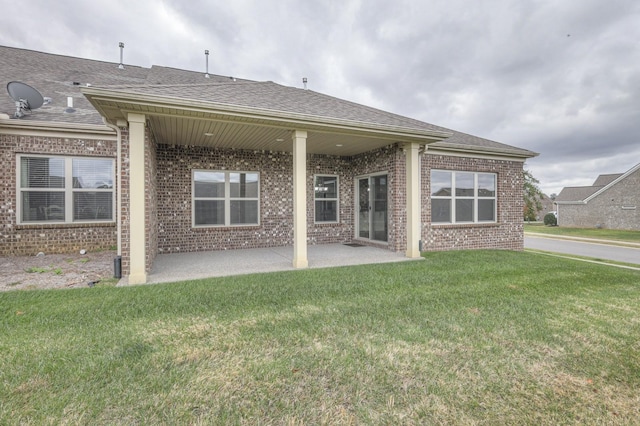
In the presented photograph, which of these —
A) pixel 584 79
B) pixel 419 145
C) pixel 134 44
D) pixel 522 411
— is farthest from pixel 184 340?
pixel 584 79

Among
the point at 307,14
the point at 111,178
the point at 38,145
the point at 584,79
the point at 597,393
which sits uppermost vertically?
the point at 307,14

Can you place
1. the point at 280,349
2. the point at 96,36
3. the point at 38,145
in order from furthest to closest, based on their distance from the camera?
1. the point at 96,36
2. the point at 38,145
3. the point at 280,349

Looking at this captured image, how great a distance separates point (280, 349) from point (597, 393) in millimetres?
2405

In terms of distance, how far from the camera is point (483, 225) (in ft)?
30.3

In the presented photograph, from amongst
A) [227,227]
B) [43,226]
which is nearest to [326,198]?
[227,227]

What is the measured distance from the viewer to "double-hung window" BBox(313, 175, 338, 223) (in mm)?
9523

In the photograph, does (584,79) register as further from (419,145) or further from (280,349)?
(280,349)

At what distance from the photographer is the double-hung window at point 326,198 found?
375 inches

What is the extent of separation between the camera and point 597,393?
2.13 m

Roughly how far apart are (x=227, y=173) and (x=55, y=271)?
433cm

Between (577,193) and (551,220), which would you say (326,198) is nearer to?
(551,220)

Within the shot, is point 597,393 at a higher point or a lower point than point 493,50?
lower

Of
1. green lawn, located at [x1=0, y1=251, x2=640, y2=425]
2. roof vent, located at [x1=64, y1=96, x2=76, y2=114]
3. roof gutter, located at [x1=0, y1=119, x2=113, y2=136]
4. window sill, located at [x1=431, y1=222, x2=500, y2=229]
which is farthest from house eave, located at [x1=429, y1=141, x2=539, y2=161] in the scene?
roof vent, located at [x1=64, y1=96, x2=76, y2=114]

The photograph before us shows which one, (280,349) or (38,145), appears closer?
(280,349)
